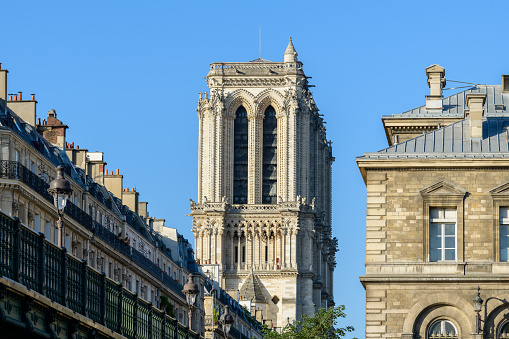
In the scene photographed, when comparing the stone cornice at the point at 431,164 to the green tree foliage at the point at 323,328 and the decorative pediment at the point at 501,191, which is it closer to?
the decorative pediment at the point at 501,191

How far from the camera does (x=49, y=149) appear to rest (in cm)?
7225

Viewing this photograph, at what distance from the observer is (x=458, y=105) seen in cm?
6059

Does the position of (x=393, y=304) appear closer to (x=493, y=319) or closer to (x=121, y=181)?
(x=493, y=319)

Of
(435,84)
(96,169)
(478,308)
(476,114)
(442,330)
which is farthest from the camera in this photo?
(96,169)

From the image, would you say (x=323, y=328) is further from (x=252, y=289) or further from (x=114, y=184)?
(x=252, y=289)

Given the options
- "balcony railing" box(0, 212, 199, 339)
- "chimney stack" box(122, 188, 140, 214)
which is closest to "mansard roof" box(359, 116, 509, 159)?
"balcony railing" box(0, 212, 199, 339)

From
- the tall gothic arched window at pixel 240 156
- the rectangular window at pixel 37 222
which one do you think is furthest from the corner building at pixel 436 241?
the tall gothic arched window at pixel 240 156

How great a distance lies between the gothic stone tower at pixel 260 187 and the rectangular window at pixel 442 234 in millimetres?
117579

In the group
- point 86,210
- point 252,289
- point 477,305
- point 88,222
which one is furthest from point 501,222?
point 252,289

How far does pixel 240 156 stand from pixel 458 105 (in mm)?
115622

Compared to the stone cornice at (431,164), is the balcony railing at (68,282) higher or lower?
lower

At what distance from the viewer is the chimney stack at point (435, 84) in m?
60.7

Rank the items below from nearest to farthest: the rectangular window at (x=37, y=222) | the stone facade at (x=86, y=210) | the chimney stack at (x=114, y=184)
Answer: the stone facade at (x=86, y=210) < the rectangular window at (x=37, y=222) < the chimney stack at (x=114, y=184)

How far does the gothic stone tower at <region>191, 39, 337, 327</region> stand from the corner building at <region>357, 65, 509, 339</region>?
117319 millimetres
